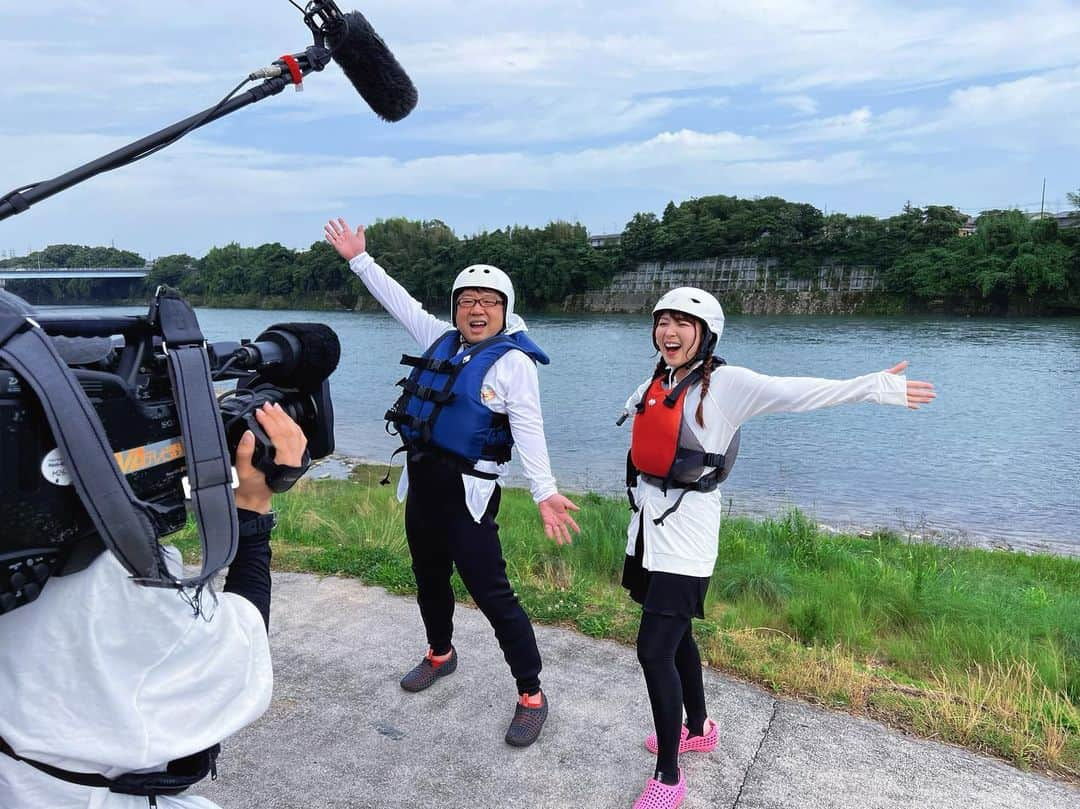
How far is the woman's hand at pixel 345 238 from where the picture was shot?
379 centimetres

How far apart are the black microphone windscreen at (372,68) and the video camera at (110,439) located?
32.1 inches

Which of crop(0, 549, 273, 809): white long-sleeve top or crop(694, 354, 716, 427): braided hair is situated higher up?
crop(694, 354, 716, 427): braided hair

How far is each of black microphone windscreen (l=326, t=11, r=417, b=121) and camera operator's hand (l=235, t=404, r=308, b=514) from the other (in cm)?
94

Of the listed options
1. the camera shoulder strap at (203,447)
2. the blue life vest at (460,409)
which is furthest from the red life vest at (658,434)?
the camera shoulder strap at (203,447)

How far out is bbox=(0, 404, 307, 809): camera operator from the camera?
1.10 metres

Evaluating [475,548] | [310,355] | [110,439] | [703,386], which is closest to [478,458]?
[475,548]

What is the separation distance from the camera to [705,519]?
2857mm

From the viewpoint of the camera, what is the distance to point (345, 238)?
3.78m

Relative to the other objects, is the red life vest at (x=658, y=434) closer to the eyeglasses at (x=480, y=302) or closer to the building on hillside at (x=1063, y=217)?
the eyeglasses at (x=480, y=302)

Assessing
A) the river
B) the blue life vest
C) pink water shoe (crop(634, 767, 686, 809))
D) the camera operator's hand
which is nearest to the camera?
the camera operator's hand

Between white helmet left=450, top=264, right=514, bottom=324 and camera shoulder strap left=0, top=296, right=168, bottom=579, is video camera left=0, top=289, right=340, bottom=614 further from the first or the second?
white helmet left=450, top=264, right=514, bottom=324

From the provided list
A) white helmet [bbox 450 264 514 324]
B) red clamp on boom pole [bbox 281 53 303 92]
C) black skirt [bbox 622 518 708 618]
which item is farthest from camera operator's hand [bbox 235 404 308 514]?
white helmet [bbox 450 264 514 324]

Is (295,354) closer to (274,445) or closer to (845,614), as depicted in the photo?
(274,445)

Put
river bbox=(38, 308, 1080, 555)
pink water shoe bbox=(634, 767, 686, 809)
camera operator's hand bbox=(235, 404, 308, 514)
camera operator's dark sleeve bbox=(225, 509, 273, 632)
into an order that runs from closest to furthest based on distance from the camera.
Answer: camera operator's hand bbox=(235, 404, 308, 514)
camera operator's dark sleeve bbox=(225, 509, 273, 632)
pink water shoe bbox=(634, 767, 686, 809)
river bbox=(38, 308, 1080, 555)
